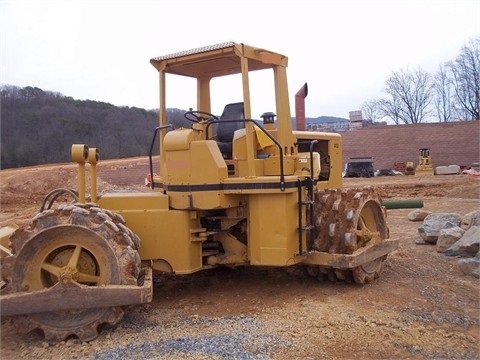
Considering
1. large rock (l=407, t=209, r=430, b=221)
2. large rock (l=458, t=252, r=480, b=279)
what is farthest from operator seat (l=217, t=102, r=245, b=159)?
large rock (l=407, t=209, r=430, b=221)

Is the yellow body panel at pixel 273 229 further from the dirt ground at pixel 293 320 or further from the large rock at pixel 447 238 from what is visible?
the large rock at pixel 447 238

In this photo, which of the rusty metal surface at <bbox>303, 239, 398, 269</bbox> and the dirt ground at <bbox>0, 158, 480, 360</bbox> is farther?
the rusty metal surface at <bbox>303, 239, 398, 269</bbox>

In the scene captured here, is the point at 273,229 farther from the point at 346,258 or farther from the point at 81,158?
the point at 81,158

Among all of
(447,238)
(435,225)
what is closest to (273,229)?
(447,238)

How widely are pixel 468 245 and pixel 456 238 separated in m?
0.55

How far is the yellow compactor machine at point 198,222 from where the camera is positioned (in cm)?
455

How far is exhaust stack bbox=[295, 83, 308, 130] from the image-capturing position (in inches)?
261

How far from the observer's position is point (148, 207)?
5582 millimetres

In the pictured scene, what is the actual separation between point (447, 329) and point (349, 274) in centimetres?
149

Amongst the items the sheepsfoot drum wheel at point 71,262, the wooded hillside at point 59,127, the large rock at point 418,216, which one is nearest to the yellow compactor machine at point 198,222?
the sheepsfoot drum wheel at point 71,262

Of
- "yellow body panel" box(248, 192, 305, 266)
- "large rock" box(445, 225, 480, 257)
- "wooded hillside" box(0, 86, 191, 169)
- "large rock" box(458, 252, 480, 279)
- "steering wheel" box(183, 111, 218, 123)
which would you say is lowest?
"large rock" box(458, 252, 480, 279)

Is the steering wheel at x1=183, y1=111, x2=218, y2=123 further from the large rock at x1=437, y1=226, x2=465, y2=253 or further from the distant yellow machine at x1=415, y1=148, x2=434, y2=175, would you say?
the distant yellow machine at x1=415, y1=148, x2=434, y2=175

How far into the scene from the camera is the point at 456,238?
25.1ft

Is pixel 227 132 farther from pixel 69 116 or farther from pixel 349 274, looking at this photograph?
pixel 69 116
